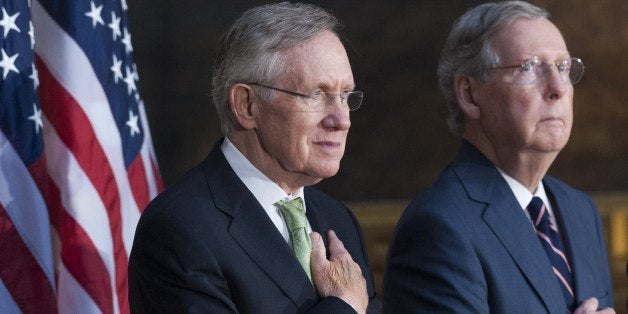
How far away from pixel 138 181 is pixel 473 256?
132 cm

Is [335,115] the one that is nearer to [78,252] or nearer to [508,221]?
[508,221]

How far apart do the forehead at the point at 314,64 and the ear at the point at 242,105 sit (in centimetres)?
11

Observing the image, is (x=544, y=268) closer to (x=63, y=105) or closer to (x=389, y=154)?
(x=63, y=105)

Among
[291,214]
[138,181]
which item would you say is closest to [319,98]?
[291,214]

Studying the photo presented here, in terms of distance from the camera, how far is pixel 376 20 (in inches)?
236

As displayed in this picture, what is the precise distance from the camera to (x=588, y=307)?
106 inches

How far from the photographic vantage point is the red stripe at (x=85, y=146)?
3322mm

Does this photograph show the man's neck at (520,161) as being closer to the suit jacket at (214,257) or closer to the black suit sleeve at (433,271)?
the black suit sleeve at (433,271)

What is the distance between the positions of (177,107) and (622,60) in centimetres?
249

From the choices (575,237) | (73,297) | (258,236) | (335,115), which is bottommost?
(73,297)

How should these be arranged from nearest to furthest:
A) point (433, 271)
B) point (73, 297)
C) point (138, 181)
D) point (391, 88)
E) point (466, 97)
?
point (433, 271), point (466, 97), point (73, 297), point (138, 181), point (391, 88)

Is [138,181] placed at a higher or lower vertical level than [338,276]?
lower

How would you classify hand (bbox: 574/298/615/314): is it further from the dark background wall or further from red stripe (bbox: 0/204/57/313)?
the dark background wall

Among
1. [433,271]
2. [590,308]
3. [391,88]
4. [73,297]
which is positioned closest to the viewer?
[433,271]
